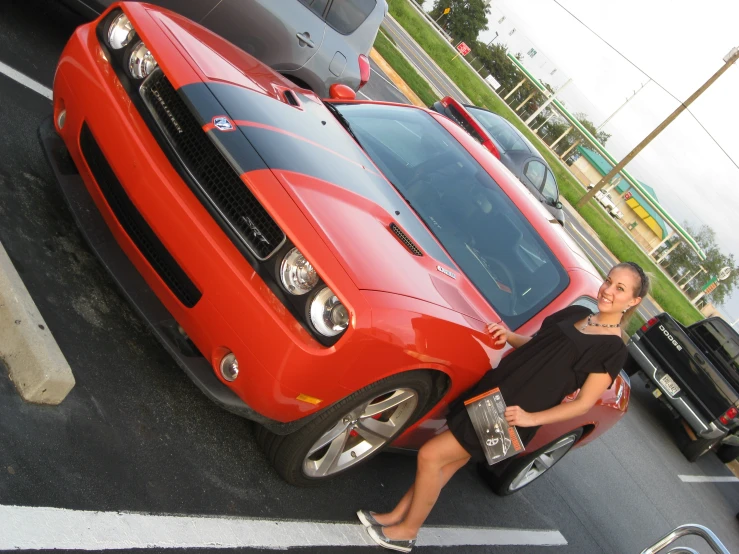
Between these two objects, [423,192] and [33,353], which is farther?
[423,192]

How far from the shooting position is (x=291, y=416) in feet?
10.4

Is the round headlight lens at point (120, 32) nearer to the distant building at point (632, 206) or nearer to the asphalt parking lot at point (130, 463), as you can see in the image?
the asphalt parking lot at point (130, 463)

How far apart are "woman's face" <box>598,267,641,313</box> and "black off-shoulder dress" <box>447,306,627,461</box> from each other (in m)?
0.14

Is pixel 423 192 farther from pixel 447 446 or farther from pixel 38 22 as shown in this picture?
pixel 38 22

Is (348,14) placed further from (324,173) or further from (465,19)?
(465,19)

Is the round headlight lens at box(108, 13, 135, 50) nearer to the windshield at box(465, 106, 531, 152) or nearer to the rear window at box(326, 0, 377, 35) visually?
the rear window at box(326, 0, 377, 35)

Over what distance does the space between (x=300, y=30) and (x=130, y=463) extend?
17.0ft

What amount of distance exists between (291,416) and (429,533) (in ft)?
5.53

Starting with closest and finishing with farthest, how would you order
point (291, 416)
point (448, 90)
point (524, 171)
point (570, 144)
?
point (291, 416) < point (524, 171) < point (448, 90) < point (570, 144)

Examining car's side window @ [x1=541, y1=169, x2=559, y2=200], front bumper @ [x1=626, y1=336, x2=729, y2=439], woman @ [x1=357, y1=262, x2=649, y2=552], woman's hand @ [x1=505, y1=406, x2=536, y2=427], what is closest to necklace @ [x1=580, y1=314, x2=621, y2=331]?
woman @ [x1=357, y1=262, x2=649, y2=552]

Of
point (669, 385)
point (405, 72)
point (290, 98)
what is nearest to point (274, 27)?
point (290, 98)

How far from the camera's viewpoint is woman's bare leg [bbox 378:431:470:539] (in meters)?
3.71

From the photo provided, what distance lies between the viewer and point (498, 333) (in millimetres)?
3732

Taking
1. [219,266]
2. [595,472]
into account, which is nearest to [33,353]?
[219,266]
